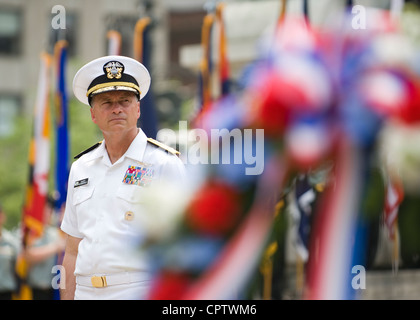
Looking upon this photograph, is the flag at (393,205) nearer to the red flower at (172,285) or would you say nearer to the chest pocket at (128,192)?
the red flower at (172,285)

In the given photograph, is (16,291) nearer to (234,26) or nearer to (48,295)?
(48,295)

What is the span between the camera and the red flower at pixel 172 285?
3.21ft

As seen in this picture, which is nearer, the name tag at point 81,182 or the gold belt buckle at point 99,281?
the gold belt buckle at point 99,281

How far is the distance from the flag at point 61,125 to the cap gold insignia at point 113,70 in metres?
3.88

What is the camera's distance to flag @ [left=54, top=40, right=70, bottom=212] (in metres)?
6.81

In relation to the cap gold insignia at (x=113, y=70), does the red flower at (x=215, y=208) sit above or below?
below

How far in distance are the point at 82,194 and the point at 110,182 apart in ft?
0.36

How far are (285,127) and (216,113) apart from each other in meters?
0.12

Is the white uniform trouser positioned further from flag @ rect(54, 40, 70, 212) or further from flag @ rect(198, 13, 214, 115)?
flag @ rect(198, 13, 214, 115)

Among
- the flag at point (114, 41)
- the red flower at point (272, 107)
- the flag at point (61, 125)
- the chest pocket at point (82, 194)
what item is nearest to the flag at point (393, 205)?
the red flower at point (272, 107)

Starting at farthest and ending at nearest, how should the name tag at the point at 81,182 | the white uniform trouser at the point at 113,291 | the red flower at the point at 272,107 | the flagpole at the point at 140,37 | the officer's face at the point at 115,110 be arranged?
the flagpole at the point at 140,37 < the name tag at the point at 81,182 < the officer's face at the point at 115,110 < the white uniform trouser at the point at 113,291 < the red flower at the point at 272,107

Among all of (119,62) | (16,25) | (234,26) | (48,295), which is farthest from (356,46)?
(16,25)

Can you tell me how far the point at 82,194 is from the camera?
2.59 m

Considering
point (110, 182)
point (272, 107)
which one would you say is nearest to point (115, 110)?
point (110, 182)
